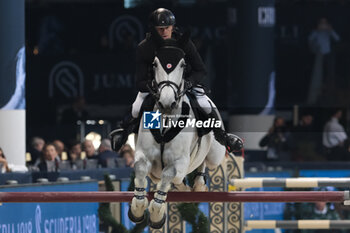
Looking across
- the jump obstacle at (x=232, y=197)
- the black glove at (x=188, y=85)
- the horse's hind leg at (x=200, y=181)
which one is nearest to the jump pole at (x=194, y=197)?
the jump obstacle at (x=232, y=197)

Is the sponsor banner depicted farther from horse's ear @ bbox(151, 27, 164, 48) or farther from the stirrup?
horse's ear @ bbox(151, 27, 164, 48)

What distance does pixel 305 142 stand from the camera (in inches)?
864

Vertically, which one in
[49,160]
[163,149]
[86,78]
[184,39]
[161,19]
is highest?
[161,19]

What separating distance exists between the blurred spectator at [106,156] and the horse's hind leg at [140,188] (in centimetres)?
618

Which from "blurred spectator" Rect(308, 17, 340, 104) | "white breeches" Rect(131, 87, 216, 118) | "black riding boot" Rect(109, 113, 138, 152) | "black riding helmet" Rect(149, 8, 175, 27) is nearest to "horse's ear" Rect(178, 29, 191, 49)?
"black riding helmet" Rect(149, 8, 175, 27)

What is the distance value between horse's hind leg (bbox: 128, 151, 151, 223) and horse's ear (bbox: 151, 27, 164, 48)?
916mm

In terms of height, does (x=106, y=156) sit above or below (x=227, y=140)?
below

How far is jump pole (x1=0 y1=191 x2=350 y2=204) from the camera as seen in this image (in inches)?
408

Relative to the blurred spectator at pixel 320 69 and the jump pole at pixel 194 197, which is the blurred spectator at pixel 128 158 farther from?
the blurred spectator at pixel 320 69

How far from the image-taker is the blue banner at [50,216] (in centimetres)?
1177

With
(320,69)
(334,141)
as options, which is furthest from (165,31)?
(320,69)

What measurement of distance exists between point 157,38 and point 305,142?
12.0 meters

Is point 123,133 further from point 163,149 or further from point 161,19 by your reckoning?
point 161,19

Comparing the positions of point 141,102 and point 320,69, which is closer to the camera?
point 141,102
